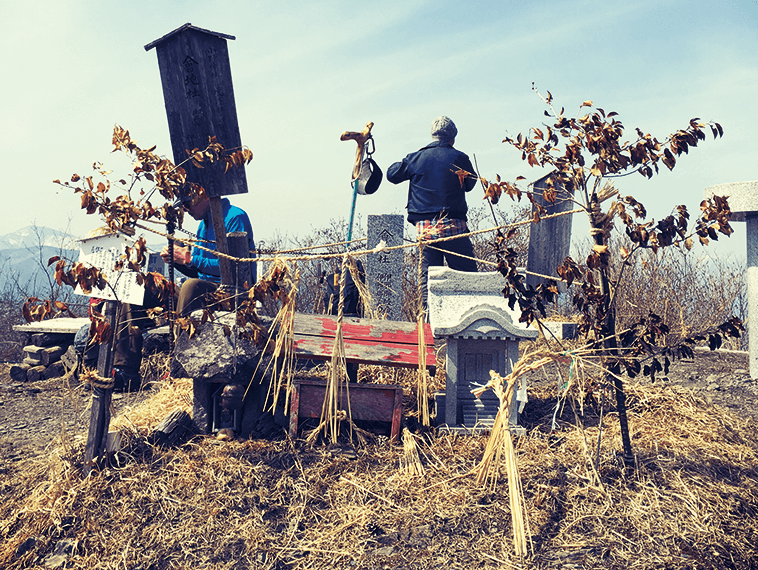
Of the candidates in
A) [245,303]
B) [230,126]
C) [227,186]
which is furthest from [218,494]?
[230,126]

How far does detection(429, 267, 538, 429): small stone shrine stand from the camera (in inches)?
152

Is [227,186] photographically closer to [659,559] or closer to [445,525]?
[445,525]

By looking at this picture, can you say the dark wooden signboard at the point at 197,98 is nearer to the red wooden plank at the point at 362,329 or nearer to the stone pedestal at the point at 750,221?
the red wooden plank at the point at 362,329

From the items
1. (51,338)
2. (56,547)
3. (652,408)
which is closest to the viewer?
(56,547)

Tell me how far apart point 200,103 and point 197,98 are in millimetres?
42

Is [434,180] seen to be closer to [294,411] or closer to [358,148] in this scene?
[358,148]

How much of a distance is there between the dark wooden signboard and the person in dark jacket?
1862 mm

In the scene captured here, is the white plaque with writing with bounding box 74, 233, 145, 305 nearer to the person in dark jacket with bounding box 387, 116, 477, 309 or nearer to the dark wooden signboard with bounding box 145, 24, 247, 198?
the dark wooden signboard with bounding box 145, 24, 247, 198

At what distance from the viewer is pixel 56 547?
2.76 meters

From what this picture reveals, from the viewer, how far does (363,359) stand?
142 inches

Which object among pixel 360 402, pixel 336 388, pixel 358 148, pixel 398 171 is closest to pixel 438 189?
pixel 398 171

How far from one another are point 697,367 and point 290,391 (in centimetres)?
502

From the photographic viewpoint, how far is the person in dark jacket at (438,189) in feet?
16.9

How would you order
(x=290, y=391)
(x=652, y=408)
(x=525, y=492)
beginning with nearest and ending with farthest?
(x=525, y=492) → (x=290, y=391) → (x=652, y=408)
